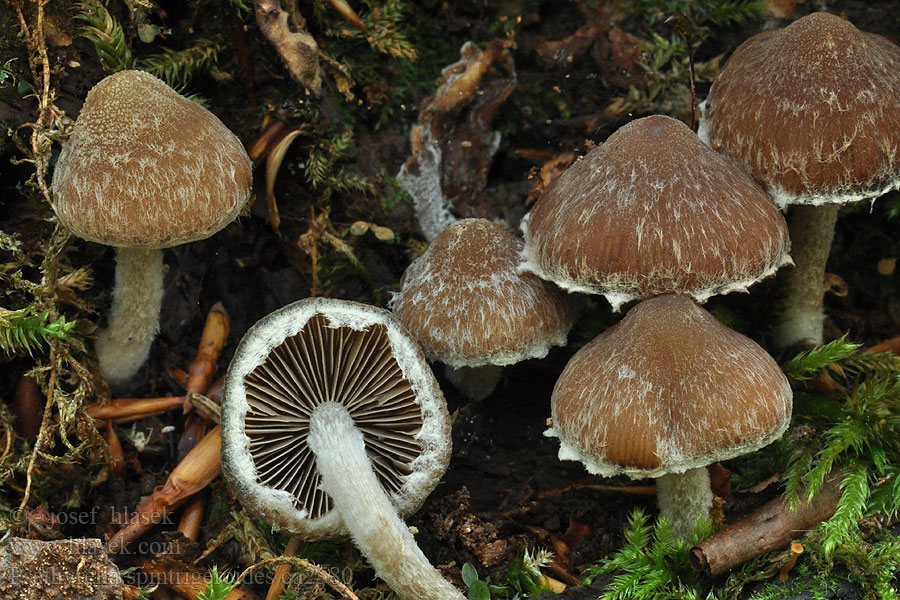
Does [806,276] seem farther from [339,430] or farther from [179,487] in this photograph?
[179,487]

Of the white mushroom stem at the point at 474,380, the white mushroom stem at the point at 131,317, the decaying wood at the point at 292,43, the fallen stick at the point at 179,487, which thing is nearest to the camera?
the fallen stick at the point at 179,487

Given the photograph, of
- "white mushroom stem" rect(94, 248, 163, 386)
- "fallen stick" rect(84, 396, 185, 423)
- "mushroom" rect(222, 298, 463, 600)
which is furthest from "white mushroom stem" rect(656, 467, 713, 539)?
"white mushroom stem" rect(94, 248, 163, 386)

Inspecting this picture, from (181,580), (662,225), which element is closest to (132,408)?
(181,580)

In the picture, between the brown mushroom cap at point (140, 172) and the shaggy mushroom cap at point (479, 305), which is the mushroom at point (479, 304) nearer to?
the shaggy mushroom cap at point (479, 305)

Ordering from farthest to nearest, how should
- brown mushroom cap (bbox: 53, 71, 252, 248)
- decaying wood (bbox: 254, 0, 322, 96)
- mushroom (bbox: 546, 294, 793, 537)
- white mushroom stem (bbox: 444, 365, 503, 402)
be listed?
white mushroom stem (bbox: 444, 365, 503, 402) → decaying wood (bbox: 254, 0, 322, 96) → brown mushroom cap (bbox: 53, 71, 252, 248) → mushroom (bbox: 546, 294, 793, 537)

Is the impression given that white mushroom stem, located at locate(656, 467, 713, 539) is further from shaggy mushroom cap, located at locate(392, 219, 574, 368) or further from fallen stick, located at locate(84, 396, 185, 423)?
fallen stick, located at locate(84, 396, 185, 423)

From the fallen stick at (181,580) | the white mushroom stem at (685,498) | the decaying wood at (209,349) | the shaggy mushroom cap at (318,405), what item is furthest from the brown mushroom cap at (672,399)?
the decaying wood at (209,349)

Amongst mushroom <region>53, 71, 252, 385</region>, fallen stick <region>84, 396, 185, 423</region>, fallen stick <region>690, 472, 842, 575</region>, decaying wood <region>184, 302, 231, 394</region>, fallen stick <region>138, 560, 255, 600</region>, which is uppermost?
mushroom <region>53, 71, 252, 385</region>

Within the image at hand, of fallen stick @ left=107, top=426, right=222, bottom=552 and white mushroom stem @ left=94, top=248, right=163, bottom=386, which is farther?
white mushroom stem @ left=94, top=248, right=163, bottom=386
